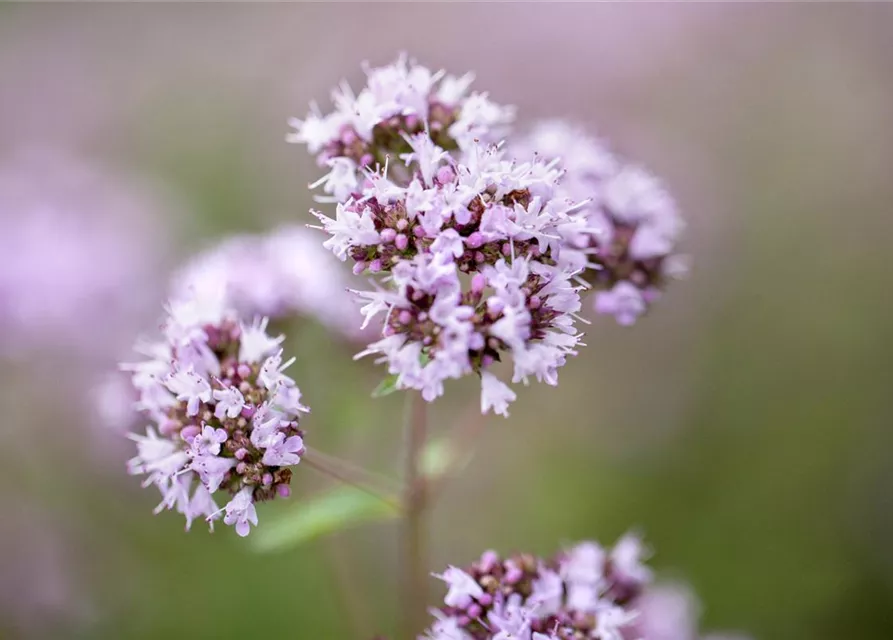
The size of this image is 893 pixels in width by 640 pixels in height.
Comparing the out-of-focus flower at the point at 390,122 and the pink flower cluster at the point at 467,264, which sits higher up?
the out-of-focus flower at the point at 390,122

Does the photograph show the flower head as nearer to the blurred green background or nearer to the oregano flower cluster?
the oregano flower cluster

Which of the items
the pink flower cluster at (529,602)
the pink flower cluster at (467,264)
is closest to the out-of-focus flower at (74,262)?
the pink flower cluster at (467,264)

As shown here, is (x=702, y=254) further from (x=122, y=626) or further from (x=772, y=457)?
(x=122, y=626)

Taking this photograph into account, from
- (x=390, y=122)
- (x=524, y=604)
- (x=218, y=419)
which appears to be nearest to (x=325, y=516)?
(x=218, y=419)

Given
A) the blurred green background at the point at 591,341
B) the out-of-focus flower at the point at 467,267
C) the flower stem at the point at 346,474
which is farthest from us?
the blurred green background at the point at 591,341

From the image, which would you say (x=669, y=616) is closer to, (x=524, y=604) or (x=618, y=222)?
(x=524, y=604)

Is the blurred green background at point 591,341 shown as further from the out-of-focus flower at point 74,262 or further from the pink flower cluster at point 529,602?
the pink flower cluster at point 529,602

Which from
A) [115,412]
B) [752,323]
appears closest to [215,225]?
[115,412]
